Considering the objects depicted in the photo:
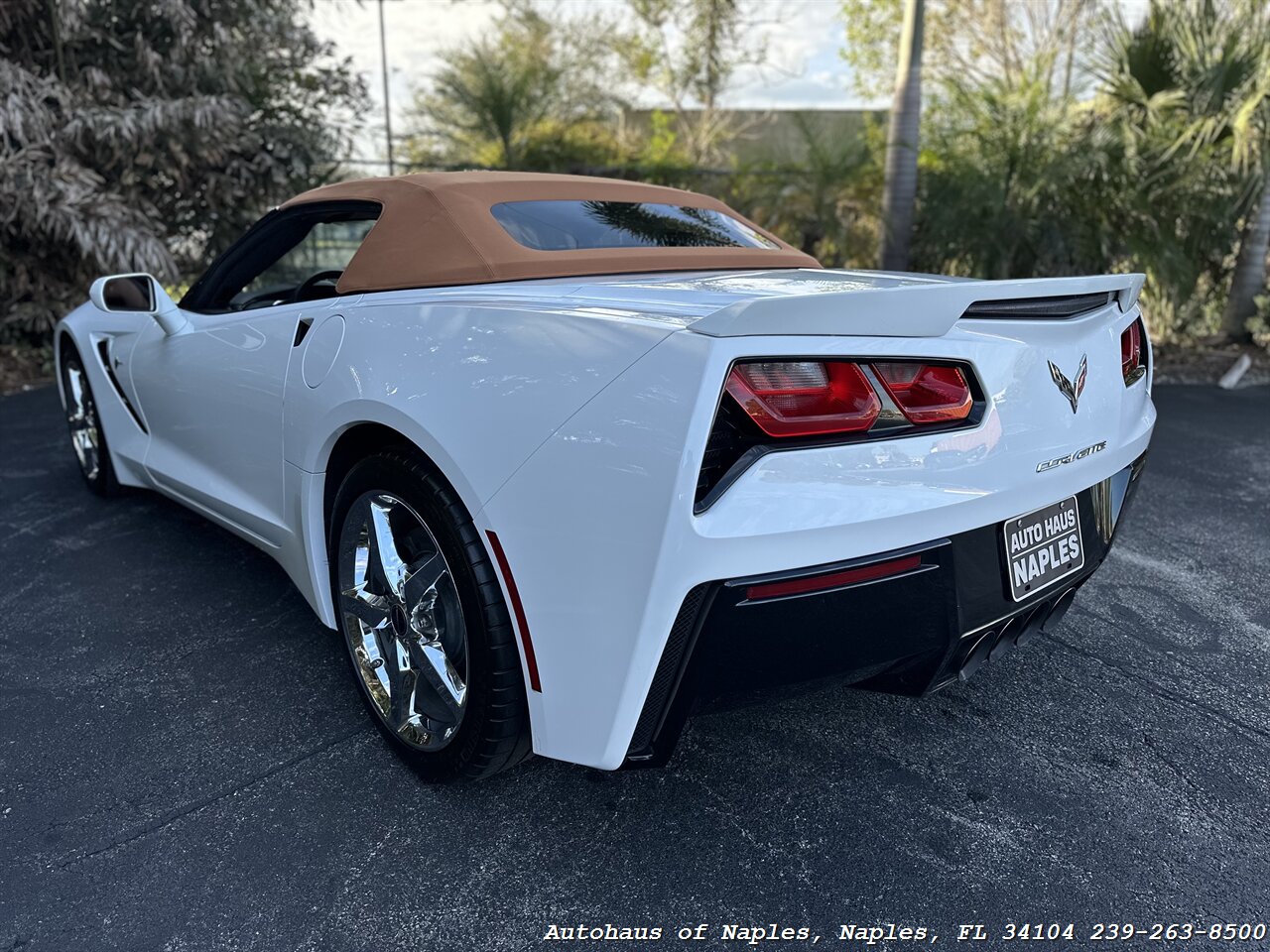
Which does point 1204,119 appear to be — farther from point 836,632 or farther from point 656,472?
point 656,472

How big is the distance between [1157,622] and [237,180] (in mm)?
8435

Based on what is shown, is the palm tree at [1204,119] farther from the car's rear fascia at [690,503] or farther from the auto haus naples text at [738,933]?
the auto haus naples text at [738,933]

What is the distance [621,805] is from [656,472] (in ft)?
3.03

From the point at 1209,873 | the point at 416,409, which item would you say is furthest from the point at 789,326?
the point at 1209,873

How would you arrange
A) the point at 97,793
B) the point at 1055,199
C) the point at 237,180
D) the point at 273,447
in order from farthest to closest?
the point at 237,180
the point at 1055,199
the point at 273,447
the point at 97,793

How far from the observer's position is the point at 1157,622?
288 centimetres

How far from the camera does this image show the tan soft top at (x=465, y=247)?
7.23 feet

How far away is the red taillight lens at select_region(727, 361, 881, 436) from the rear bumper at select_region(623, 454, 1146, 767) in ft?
0.75

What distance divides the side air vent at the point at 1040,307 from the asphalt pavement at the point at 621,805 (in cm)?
103

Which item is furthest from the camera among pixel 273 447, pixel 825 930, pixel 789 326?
pixel 273 447

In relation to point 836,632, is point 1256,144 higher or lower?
higher

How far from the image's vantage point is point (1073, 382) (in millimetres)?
1799

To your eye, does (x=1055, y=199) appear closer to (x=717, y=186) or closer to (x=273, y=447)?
(x=717, y=186)

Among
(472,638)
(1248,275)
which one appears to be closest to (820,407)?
(472,638)
